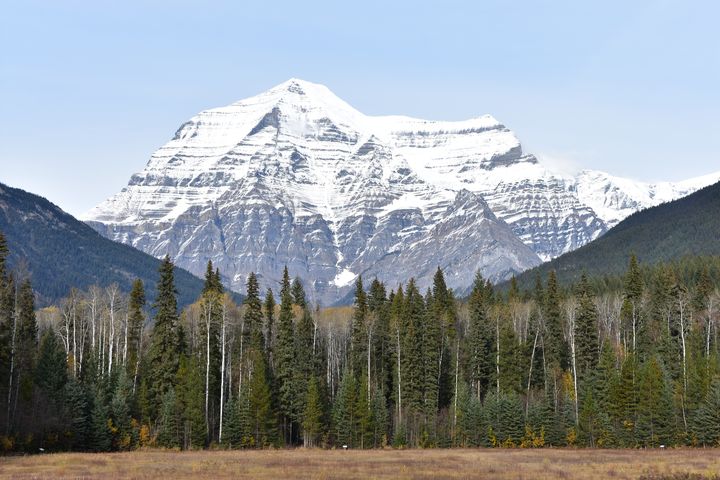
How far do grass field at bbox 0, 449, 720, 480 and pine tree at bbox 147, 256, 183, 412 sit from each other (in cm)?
2434

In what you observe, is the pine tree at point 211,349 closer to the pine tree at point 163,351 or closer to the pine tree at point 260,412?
the pine tree at point 163,351

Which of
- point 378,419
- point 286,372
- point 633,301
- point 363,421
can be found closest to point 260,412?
point 363,421

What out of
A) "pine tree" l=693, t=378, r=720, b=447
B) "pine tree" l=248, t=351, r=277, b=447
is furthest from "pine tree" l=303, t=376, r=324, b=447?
"pine tree" l=693, t=378, r=720, b=447

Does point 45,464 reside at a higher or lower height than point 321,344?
lower

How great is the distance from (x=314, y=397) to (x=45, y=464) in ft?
152

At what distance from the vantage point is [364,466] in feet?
229

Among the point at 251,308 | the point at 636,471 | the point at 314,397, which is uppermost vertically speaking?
the point at 251,308

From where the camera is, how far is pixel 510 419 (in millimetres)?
110938

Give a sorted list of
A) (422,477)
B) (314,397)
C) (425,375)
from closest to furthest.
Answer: (422,477) < (314,397) < (425,375)

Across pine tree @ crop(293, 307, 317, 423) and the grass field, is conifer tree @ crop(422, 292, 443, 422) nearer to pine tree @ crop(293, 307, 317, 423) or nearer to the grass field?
pine tree @ crop(293, 307, 317, 423)

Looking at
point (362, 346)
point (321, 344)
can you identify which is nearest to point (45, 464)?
point (362, 346)

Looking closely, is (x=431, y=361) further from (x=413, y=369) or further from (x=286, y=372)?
(x=286, y=372)

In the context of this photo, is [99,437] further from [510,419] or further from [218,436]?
[510,419]

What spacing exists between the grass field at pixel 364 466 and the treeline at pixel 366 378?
52.4 feet
